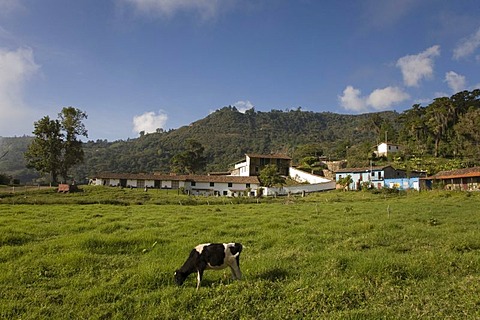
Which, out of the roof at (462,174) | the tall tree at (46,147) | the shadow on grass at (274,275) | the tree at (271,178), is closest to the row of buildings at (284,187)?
the roof at (462,174)

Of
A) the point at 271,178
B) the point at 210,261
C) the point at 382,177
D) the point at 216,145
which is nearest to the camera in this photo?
the point at 210,261

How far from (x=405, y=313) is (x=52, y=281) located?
735 cm

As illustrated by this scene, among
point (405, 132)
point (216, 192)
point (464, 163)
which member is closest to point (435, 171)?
point (464, 163)

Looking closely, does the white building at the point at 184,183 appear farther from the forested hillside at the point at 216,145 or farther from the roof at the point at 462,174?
the forested hillside at the point at 216,145

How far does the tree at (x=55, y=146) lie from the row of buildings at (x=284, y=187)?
6450mm

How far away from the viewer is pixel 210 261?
7.27 m

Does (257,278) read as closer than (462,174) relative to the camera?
Yes

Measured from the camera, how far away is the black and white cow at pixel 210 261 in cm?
725

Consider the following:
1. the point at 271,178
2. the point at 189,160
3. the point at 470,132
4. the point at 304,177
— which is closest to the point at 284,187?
the point at 271,178

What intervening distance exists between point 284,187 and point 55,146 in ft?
137

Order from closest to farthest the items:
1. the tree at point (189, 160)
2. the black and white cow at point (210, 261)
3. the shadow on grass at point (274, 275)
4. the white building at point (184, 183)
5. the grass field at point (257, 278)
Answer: the grass field at point (257, 278), the black and white cow at point (210, 261), the shadow on grass at point (274, 275), the white building at point (184, 183), the tree at point (189, 160)

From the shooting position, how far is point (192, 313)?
594cm

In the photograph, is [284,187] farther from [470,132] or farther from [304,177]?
[470,132]

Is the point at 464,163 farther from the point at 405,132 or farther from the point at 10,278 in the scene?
the point at 10,278
